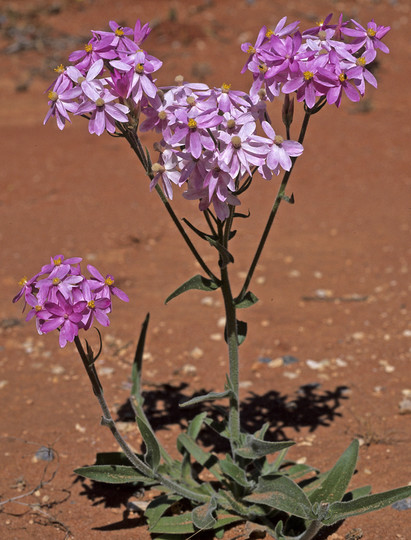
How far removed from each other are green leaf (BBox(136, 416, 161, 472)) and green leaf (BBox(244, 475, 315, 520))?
1.35 ft

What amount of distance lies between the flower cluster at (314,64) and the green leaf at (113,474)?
4.99ft

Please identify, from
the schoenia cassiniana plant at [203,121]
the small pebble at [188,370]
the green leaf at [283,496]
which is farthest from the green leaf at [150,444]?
the small pebble at [188,370]

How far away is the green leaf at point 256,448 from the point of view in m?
2.49

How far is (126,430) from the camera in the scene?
3648mm

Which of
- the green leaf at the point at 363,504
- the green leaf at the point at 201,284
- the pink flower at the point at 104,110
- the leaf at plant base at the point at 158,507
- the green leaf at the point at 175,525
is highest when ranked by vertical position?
the pink flower at the point at 104,110

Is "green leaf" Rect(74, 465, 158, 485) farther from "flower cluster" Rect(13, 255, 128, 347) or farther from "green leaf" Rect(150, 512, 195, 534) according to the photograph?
"flower cluster" Rect(13, 255, 128, 347)

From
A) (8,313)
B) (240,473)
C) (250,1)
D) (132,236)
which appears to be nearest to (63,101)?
(240,473)

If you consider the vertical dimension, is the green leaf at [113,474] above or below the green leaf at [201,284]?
below

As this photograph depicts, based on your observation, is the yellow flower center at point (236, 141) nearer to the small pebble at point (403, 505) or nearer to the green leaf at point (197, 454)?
the green leaf at point (197, 454)

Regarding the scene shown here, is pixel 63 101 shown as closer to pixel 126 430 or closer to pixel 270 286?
pixel 126 430

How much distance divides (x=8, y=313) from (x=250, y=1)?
826 centimetres

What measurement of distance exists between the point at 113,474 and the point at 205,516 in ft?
1.29

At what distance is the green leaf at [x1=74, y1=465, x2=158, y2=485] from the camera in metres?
2.62

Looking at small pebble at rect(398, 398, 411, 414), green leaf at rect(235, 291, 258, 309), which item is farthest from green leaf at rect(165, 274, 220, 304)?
small pebble at rect(398, 398, 411, 414)
